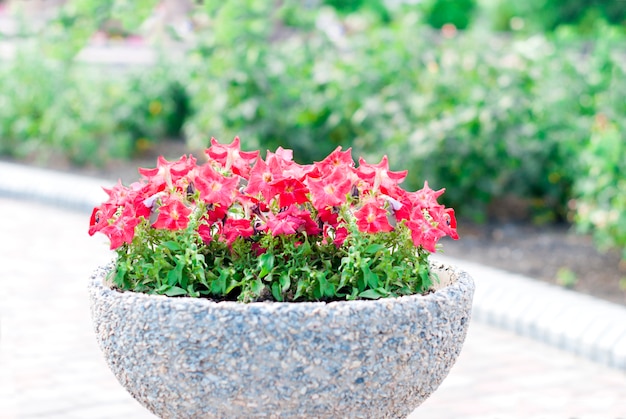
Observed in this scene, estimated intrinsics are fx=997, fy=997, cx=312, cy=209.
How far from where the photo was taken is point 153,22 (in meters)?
11.2

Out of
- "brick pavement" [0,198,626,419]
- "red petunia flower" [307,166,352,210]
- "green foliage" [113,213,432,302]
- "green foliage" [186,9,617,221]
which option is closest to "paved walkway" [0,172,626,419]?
"brick pavement" [0,198,626,419]

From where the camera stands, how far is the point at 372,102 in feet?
24.6

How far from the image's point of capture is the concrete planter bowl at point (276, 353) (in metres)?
2.54

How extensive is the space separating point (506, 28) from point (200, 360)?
21.5 m

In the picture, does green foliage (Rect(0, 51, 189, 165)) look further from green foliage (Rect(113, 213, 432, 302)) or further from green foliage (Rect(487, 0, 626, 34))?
green foliage (Rect(487, 0, 626, 34))

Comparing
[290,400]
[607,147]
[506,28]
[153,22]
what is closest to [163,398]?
[290,400]

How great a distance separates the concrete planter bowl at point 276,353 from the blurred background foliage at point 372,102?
11.0 feet

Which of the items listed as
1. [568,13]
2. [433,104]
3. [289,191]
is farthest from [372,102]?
[568,13]

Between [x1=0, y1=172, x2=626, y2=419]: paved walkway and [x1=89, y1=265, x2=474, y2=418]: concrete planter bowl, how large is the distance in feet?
3.95

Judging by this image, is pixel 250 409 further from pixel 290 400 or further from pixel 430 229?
pixel 430 229

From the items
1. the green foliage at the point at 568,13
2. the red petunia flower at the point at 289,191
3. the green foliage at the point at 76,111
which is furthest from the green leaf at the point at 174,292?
the green foliage at the point at 568,13

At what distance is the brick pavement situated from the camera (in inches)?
154

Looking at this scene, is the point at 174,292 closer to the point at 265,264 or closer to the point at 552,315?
the point at 265,264

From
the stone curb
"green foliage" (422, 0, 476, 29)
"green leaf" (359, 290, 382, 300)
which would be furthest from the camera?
"green foliage" (422, 0, 476, 29)
